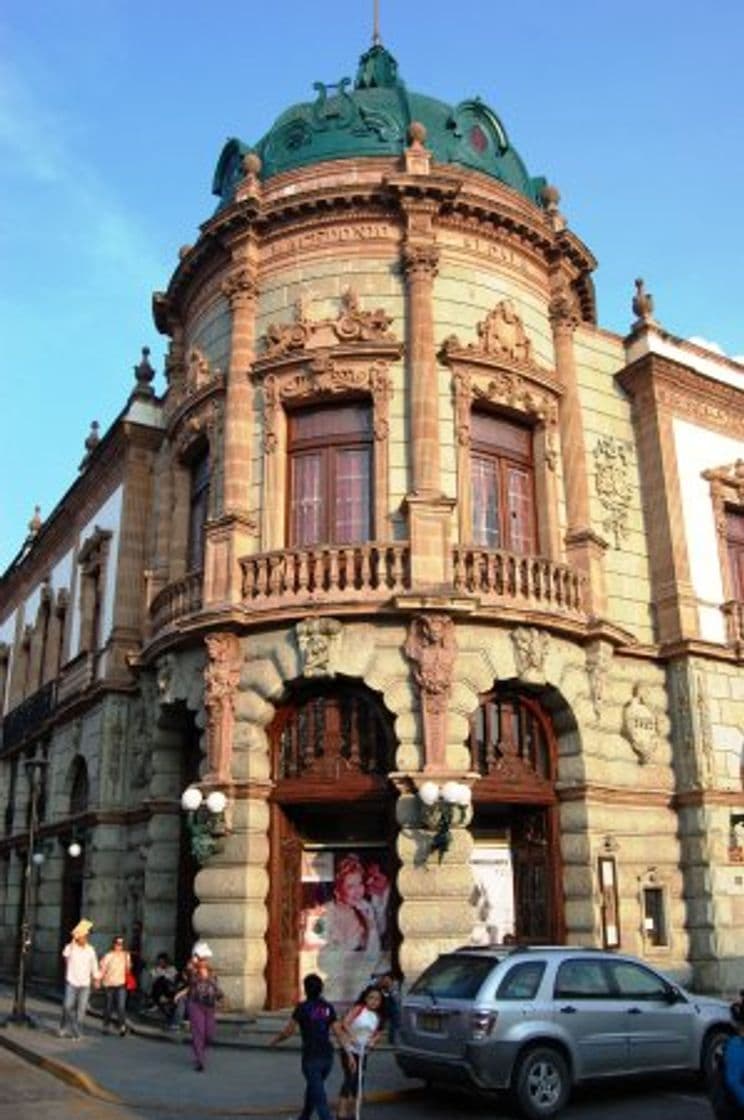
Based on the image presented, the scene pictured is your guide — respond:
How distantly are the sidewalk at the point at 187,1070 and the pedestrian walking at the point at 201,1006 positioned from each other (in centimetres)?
26

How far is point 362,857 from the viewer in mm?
17906

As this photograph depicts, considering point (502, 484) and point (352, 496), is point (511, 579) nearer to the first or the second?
point (502, 484)

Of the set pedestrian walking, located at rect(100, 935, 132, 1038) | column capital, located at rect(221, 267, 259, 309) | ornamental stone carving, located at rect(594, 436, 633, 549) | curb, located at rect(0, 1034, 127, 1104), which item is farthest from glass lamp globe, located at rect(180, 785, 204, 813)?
ornamental stone carving, located at rect(594, 436, 633, 549)

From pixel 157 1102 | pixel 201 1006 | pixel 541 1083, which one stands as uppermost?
pixel 201 1006

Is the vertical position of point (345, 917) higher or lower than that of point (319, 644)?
lower

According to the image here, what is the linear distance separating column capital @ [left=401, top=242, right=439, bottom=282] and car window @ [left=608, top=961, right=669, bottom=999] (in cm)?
1236

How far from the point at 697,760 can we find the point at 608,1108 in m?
9.43

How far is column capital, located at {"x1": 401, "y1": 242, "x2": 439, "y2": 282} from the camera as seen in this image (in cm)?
1961

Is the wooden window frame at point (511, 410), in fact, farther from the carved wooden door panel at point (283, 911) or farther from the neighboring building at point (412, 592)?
the carved wooden door panel at point (283, 911)

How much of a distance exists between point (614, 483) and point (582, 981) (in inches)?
465

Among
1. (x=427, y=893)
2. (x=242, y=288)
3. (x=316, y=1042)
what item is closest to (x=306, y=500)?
(x=242, y=288)

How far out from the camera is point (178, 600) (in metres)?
20.2

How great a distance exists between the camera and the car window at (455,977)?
11.5 metres

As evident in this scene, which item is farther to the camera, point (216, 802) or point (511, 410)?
point (511, 410)
